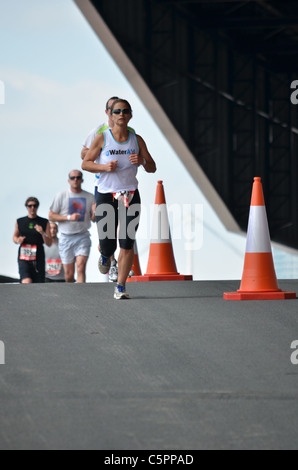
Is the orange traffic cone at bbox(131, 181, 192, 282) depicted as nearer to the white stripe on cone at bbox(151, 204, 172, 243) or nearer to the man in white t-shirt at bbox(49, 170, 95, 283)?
the white stripe on cone at bbox(151, 204, 172, 243)

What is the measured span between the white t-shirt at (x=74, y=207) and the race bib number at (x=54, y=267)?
5.65ft

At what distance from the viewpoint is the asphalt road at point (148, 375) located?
4.74 m

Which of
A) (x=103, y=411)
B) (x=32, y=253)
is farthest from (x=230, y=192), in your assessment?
(x=103, y=411)

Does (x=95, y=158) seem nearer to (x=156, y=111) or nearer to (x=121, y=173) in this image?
(x=121, y=173)

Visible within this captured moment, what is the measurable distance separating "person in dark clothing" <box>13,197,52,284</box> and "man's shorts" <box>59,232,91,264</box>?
0.72ft

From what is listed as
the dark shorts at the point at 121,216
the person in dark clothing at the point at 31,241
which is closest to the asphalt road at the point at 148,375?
the dark shorts at the point at 121,216

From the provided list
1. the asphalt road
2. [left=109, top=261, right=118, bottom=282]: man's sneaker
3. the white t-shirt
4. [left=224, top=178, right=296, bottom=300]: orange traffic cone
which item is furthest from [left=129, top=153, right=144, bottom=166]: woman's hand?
the white t-shirt

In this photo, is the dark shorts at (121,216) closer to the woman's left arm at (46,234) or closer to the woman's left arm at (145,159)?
the woman's left arm at (145,159)

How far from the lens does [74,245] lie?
14.3m

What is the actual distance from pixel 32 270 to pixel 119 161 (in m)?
5.21

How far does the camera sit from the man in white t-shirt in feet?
45.8

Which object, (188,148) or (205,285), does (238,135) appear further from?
(205,285)

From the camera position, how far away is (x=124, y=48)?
83.9ft

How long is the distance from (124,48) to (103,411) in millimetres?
21172
